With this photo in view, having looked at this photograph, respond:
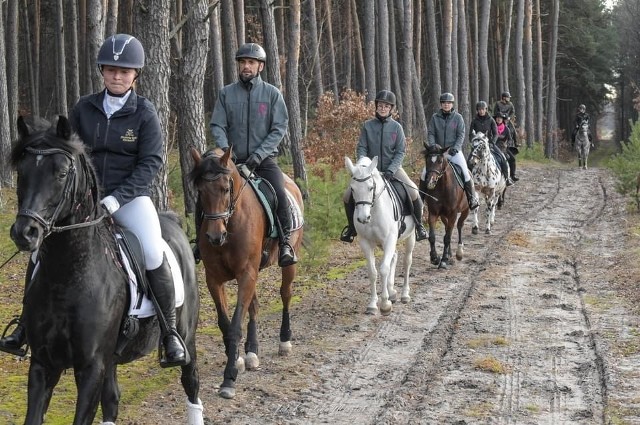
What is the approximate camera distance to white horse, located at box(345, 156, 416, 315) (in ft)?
38.5

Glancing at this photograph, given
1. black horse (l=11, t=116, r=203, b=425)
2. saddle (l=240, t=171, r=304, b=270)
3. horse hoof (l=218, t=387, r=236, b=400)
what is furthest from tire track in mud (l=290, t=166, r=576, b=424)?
black horse (l=11, t=116, r=203, b=425)

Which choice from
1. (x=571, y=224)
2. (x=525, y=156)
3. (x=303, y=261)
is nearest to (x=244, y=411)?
(x=303, y=261)

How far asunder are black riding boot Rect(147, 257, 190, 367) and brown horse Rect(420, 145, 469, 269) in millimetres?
9608

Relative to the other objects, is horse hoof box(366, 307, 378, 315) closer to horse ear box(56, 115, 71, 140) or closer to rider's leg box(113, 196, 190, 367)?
rider's leg box(113, 196, 190, 367)

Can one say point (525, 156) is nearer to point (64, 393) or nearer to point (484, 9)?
point (484, 9)

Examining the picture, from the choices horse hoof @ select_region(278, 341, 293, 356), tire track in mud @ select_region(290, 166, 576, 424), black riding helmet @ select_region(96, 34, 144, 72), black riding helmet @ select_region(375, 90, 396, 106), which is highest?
black riding helmet @ select_region(96, 34, 144, 72)

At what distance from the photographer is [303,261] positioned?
1494cm

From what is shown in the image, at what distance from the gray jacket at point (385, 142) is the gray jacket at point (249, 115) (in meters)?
3.49

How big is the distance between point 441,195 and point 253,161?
7.60 metres

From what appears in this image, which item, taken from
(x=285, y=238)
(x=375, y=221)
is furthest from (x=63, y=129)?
(x=375, y=221)

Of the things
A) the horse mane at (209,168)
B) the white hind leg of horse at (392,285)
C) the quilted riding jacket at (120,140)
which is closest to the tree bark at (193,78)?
the white hind leg of horse at (392,285)

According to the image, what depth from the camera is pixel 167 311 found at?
6250mm

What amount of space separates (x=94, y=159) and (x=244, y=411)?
2.72 metres

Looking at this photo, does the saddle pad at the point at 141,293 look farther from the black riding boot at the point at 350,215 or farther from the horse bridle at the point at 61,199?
the black riding boot at the point at 350,215
